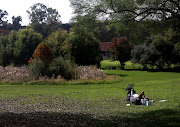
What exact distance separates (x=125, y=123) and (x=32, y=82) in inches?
687

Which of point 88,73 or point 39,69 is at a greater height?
point 39,69

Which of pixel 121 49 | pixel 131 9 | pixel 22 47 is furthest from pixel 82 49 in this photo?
pixel 131 9

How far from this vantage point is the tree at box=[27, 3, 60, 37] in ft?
230

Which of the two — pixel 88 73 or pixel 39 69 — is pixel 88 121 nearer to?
pixel 39 69

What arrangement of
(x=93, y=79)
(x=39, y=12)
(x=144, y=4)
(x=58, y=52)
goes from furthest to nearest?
1. (x=39, y=12)
2. (x=58, y=52)
3. (x=93, y=79)
4. (x=144, y=4)

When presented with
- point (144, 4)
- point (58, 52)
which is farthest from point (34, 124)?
point (58, 52)

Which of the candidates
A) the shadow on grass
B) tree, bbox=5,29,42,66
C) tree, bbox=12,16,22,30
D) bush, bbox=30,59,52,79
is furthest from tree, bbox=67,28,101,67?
tree, bbox=12,16,22,30

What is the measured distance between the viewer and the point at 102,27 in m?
11.5

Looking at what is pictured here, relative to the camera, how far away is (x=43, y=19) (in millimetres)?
77000

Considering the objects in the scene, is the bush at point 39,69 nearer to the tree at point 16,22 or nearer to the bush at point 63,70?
the bush at point 63,70

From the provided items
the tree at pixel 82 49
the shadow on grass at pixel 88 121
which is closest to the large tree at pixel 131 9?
the shadow on grass at pixel 88 121

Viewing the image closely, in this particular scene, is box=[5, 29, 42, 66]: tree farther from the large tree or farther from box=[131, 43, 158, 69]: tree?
the large tree

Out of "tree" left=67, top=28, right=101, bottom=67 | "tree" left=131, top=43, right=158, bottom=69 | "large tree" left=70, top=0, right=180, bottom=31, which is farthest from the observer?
"tree" left=131, top=43, right=158, bottom=69

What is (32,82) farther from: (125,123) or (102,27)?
(125,123)
